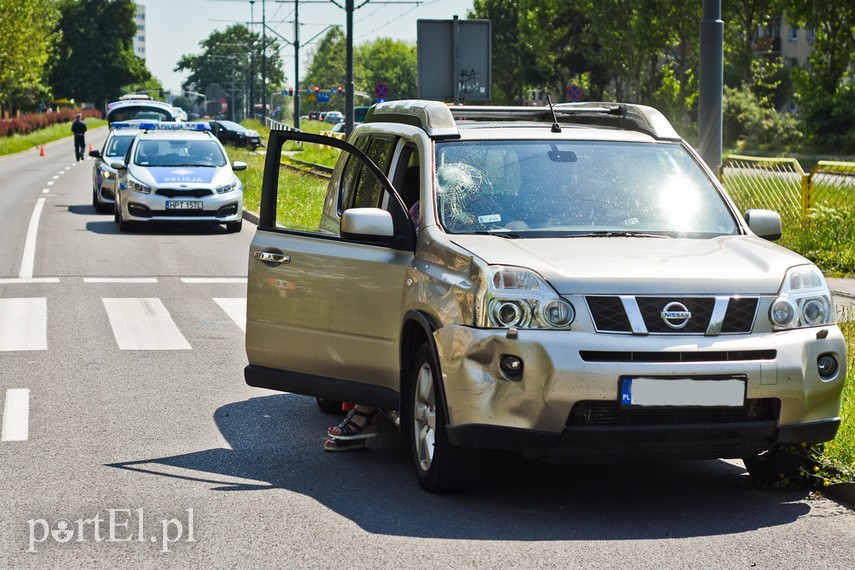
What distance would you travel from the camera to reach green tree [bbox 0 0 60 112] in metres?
69.6

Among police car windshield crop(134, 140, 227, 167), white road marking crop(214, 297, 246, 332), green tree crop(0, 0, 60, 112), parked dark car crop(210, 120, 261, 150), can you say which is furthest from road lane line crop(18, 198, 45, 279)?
green tree crop(0, 0, 60, 112)

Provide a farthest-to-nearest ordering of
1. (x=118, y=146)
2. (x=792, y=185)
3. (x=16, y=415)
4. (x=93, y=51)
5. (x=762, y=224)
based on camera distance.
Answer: (x=93, y=51) → (x=118, y=146) → (x=792, y=185) → (x=16, y=415) → (x=762, y=224)

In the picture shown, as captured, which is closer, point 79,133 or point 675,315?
point 675,315

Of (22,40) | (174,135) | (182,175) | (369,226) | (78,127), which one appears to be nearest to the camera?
(369,226)

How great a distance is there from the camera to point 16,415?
826 cm

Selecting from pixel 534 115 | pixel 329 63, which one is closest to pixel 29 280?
pixel 534 115

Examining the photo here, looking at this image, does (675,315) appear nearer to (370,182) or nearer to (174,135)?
(370,182)

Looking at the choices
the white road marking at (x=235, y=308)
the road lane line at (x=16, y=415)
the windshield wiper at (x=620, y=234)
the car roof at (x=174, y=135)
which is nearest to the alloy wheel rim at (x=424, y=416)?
the windshield wiper at (x=620, y=234)

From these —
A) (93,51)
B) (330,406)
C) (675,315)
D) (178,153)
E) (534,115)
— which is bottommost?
(330,406)

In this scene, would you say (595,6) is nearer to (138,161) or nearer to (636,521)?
(138,161)

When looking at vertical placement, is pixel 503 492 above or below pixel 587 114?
below

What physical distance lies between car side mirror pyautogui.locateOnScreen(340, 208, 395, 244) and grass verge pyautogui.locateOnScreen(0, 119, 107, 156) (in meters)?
58.8

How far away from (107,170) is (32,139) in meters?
52.1

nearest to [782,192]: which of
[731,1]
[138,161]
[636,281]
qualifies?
[138,161]
